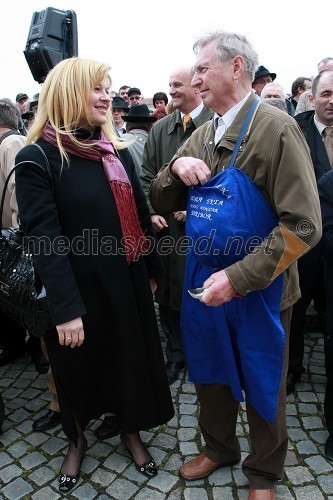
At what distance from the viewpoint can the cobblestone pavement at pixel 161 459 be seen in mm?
2293

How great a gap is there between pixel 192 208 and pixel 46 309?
83 centimetres

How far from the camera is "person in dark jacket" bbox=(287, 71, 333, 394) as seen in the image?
3078 millimetres

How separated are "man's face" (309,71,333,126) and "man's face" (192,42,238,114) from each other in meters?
1.54

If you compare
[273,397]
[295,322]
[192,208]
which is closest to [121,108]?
[295,322]

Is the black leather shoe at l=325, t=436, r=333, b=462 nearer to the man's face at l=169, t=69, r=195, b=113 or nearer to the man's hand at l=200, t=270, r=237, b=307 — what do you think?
the man's hand at l=200, t=270, r=237, b=307

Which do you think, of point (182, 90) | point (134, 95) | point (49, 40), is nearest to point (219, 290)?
→ point (182, 90)

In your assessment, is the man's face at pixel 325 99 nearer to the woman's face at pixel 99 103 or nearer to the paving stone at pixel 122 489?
the woman's face at pixel 99 103

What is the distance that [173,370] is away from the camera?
135 inches

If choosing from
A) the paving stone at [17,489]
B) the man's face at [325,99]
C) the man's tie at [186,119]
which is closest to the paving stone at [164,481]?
the paving stone at [17,489]

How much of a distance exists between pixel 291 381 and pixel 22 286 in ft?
7.06

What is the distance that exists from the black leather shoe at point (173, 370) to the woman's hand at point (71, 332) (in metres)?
1.51

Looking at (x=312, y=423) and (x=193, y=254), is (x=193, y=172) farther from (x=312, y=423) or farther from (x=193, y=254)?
(x=312, y=423)

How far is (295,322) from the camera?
10.5 feet

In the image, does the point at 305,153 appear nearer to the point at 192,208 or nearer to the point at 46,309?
the point at 192,208
